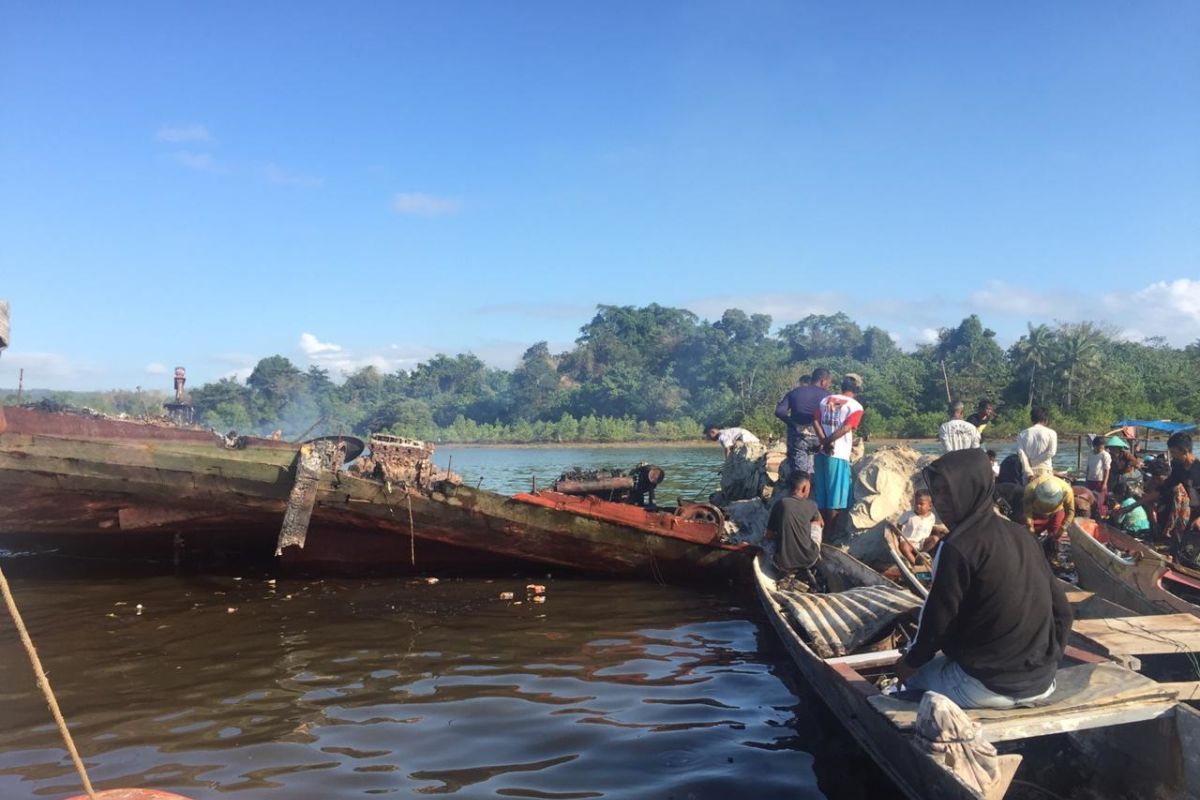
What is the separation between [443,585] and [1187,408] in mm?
43085

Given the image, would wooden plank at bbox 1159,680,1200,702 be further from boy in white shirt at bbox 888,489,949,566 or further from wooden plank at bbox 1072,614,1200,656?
boy in white shirt at bbox 888,489,949,566

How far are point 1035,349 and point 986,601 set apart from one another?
1862 inches

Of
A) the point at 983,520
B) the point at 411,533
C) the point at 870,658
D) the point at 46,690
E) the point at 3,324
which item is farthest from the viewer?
the point at 411,533

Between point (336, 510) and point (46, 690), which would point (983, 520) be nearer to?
point (46, 690)

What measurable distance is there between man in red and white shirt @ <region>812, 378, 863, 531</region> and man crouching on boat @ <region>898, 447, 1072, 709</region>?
18.0ft

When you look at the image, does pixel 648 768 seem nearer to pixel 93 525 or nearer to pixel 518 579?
pixel 518 579

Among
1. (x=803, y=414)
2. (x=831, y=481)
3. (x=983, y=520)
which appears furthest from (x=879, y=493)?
(x=983, y=520)

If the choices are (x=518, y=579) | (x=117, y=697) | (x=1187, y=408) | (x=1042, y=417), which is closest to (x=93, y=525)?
(x=117, y=697)

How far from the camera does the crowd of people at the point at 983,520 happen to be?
3.68 m

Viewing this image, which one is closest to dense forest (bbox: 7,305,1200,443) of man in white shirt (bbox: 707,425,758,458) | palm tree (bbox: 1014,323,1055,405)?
palm tree (bbox: 1014,323,1055,405)

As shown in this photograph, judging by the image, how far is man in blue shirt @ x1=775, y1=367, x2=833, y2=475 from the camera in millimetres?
9852

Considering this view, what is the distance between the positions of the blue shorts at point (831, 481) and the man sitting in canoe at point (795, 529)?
1617 mm

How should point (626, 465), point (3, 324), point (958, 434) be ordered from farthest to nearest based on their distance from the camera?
point (626, 465), point (958, 434), point (3, 324)

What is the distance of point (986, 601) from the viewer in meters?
3.68
